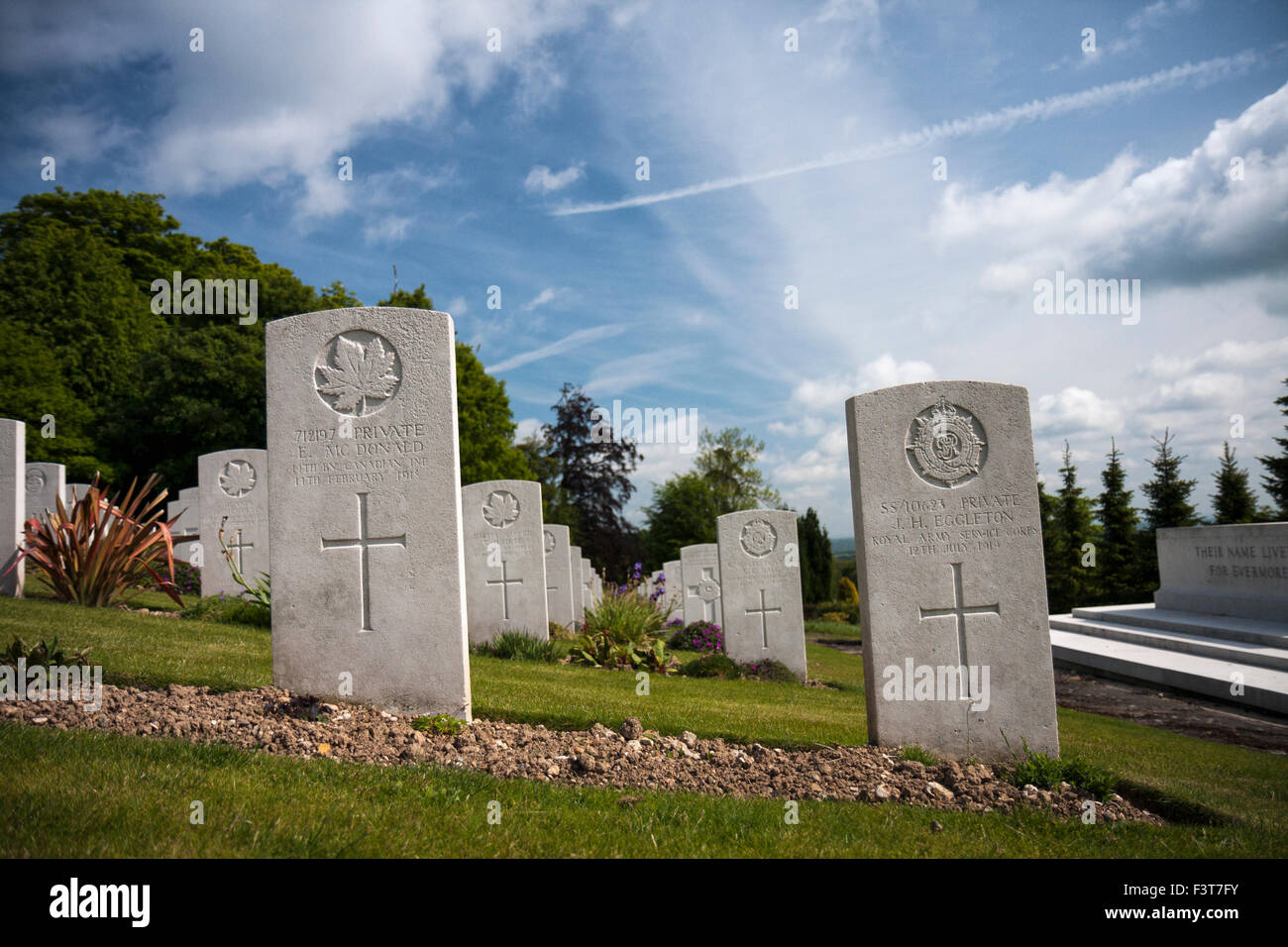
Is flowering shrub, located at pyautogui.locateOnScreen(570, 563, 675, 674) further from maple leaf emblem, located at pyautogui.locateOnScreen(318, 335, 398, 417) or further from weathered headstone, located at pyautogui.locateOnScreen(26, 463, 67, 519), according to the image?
weathered headstone, located at pyautogui.locateOnScreen(26, 463, 67, 519)

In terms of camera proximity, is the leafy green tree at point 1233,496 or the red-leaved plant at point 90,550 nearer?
the red-leaved plant at point 90,550

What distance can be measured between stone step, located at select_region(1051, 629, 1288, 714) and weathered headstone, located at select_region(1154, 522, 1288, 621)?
2.13 m

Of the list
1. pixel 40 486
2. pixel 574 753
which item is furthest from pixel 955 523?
pixel 40 486

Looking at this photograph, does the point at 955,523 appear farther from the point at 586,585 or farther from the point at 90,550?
the point at 586,585

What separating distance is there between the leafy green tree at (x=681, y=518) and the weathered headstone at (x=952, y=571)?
3794 centimetres

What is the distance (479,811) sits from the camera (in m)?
3.17

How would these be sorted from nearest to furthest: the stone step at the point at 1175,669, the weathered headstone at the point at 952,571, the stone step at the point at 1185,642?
the weathered headstone at the point at 952,571
the stone step at the point at 1175,669
the stone step at the point at 1185,642

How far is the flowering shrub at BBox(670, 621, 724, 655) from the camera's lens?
550 inches

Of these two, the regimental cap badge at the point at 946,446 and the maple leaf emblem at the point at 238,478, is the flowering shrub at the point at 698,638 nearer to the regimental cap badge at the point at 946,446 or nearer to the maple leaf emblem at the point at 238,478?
the maple leaf emblem at the point at 238,478

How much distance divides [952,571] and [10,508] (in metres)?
11.0

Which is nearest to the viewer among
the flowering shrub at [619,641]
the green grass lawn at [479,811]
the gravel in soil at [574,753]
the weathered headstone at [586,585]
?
the green grass lawn at [479,811]

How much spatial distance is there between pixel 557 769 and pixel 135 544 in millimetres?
7990

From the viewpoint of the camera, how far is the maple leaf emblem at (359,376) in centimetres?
541

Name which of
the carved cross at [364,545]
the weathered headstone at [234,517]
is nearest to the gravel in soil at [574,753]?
the carved cross at [364,545]
